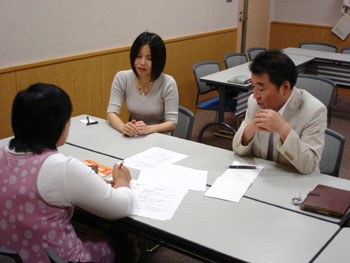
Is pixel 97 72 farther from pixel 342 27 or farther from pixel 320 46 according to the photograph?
pixel 342 27

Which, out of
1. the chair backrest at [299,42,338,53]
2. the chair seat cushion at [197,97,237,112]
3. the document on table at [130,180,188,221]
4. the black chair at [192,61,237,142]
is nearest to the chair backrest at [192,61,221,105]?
the black chair at [192,61,237,142]

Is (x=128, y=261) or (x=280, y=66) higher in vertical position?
(x=280, y=66)

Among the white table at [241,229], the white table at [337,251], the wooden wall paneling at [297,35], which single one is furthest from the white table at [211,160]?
the wooden wall paneling at [297,35]


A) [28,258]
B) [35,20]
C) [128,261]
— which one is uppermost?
[35,20]

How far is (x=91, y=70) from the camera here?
4.29 metres

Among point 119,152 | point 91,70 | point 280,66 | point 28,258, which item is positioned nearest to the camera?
point 28,258

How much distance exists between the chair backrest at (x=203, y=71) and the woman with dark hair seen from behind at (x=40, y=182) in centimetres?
314

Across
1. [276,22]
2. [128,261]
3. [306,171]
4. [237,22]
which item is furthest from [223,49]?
[128,261]

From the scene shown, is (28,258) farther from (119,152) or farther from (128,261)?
(119,152)

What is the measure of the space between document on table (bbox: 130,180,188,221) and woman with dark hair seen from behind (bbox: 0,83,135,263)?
0.27m

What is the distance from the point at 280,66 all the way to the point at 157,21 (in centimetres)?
310

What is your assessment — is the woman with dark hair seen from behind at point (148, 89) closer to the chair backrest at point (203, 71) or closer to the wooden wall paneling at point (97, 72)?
the wooden wall paneling at point (97, 72)

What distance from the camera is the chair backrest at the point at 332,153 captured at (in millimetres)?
2432

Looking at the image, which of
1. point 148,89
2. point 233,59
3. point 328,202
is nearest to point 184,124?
point 148,89
